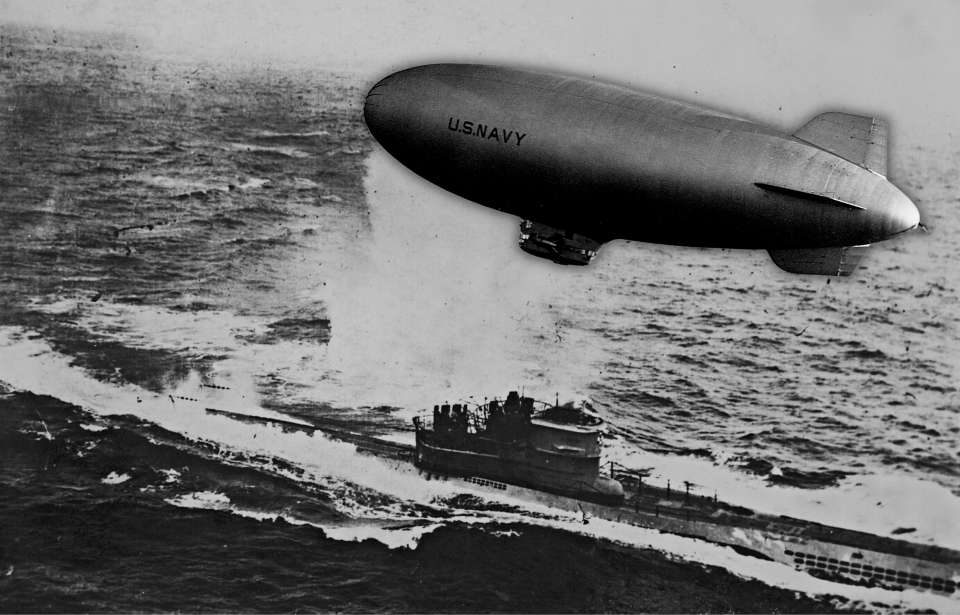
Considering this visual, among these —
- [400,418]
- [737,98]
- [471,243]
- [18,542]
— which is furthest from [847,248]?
[18,542]

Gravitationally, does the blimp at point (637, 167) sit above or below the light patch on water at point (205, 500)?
above

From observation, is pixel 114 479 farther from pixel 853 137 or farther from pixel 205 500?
pixel 853 137

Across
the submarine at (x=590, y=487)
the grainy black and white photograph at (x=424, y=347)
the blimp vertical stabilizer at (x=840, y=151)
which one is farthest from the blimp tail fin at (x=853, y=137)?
the submarine at (x=590, y=487)

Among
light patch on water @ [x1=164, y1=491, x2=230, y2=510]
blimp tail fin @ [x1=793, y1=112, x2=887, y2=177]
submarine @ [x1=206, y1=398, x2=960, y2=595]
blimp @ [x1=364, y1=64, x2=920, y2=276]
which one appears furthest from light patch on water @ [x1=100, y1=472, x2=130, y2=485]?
blimp tail fin @ [x1=793, y1=112, x2=887, y2=177]

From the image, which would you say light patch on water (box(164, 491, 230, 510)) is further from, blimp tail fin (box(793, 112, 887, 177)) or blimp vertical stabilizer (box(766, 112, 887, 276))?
blimp tail fin (box(793, 112, 887, 177))

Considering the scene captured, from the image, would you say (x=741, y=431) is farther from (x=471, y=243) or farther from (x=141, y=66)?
(x=141, y=66)

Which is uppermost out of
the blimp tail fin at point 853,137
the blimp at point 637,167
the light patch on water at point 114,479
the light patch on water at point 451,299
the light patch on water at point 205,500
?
the blimp tail fin at point 853,137

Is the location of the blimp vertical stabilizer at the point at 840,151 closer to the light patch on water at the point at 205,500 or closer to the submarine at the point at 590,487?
the submarine at the point at 590,487
